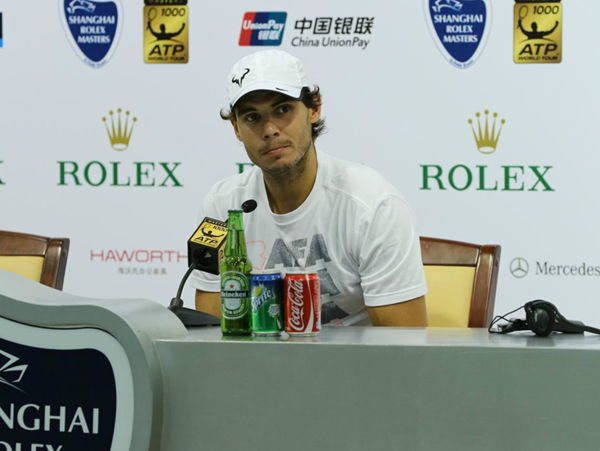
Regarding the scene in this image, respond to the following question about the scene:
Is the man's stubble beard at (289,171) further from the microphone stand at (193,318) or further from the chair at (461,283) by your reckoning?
the microphone stand at (193,318)

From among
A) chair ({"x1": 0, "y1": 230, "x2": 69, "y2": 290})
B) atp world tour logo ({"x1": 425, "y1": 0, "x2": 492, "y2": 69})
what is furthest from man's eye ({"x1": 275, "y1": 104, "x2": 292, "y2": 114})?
atp world tour logo ({"x1": 425, "y1": 0, "x2": 492, "y2": 69})

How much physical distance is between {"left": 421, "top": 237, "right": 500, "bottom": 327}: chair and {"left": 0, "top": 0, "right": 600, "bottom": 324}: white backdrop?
104cm

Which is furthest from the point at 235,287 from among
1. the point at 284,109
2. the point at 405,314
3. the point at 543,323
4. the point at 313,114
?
the point at 313,114

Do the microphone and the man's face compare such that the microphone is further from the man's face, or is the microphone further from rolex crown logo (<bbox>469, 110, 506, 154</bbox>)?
rolex crown logo (<bbox>469, 110, 506, 154</bbox>)

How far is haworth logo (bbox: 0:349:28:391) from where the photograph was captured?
1096mm

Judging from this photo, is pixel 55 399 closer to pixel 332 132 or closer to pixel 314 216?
pixel 314 216

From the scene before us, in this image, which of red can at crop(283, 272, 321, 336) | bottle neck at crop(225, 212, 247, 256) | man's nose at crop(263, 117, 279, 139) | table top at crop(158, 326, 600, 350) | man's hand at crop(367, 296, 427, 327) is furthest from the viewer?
man's nose at crop(263, 117, 279, 139)

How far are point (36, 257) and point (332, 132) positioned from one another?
52.2 inches

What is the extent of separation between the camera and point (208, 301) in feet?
7.23

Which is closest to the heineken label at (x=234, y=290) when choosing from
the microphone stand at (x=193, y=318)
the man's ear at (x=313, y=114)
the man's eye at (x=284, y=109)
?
the microphone stand at (x=193, y=318)

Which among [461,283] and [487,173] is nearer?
[461,283]

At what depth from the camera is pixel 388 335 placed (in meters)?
1.22

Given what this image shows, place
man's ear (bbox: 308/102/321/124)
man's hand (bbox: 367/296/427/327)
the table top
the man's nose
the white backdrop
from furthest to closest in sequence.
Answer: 1. the white backdrop
2. man's ear (bbox: 308/102/321/124)
3. the man's nose
4. man's hand (bbox: 367/296/427/327)
5. the table top

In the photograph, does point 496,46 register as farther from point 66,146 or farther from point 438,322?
point 66,146
